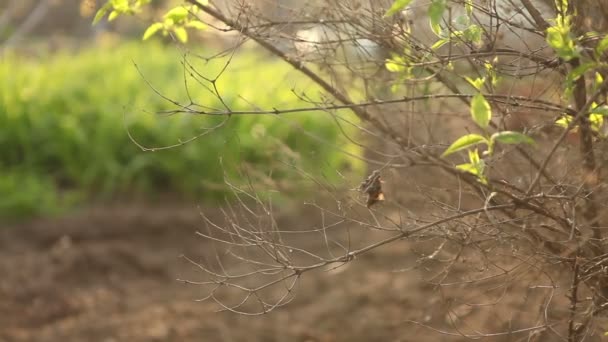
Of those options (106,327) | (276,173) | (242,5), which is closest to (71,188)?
(276,173)

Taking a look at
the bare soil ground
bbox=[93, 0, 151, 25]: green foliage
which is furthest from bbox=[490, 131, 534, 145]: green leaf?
the bare soil ground

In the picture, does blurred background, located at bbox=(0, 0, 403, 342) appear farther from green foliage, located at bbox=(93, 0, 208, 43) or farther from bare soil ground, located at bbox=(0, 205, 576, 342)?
green foliage, located at bbox=(93, 0, 208, 43)

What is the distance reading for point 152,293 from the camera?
5.63 meters

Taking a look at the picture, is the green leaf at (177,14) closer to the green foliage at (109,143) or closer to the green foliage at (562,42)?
the green foliage at (562,42)

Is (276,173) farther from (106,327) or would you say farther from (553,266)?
(553,266)

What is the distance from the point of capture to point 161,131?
279 inches

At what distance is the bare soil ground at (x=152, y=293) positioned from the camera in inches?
186

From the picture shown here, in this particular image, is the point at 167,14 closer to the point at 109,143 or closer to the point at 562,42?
the point at 562,42

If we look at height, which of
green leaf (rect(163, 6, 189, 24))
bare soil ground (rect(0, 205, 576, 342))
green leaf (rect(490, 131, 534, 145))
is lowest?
bare soil ground (rect(0, 205, 576, 342))

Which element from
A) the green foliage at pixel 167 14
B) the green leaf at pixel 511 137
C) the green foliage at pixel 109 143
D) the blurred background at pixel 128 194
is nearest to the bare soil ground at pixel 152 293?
the blurred background at pixel 128 194

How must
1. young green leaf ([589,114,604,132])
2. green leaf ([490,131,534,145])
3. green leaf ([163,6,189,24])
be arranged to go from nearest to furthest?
1. green leaf ([490,131,534,145])
2. young green leaf ([589,114,604,132])
3. green leaf ([163,6,189,24])

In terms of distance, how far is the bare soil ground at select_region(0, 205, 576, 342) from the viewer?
15.5ft

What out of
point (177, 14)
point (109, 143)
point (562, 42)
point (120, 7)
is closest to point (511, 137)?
point (562, 42)

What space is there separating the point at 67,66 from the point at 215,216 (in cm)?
240
